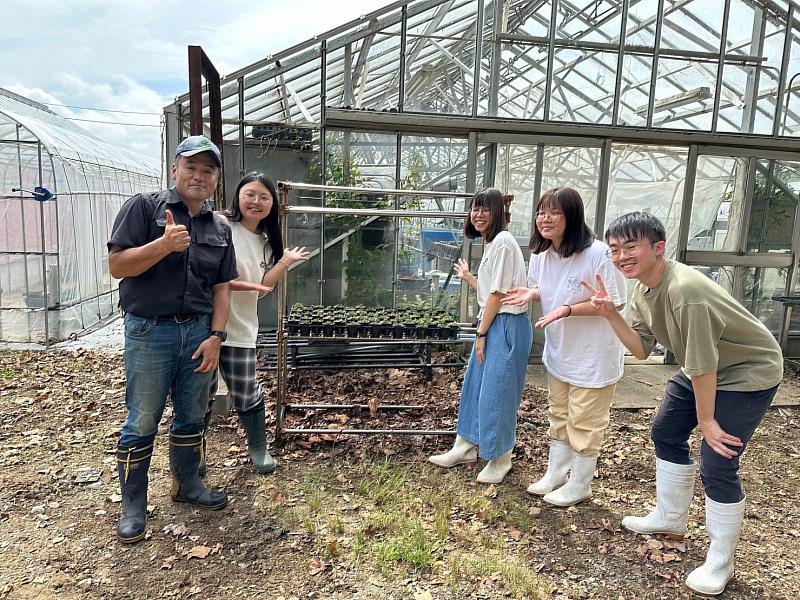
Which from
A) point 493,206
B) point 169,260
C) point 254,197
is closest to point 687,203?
point 493,206

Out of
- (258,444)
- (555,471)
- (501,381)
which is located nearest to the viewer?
(501,381)

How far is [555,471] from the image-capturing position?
3.28 metres

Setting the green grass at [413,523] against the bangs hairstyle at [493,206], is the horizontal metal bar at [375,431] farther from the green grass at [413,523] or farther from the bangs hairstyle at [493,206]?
the bangs hairstyle at [493,206]

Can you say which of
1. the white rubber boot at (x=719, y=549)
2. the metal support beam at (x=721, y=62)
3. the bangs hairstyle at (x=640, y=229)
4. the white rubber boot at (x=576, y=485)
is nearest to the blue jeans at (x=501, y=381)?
the white rubber boot at (x=576, y=485)

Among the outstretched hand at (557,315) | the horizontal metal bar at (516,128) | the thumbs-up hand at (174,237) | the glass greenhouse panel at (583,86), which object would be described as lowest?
the outstretched hand at (557,315)

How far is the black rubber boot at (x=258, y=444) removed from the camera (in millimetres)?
3314

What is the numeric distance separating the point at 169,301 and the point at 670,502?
2766 millimetres

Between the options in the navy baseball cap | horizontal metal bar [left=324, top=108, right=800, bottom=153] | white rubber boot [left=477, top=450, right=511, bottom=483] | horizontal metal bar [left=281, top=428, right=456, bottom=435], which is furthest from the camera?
horizontal metal bar [left=324, top=108, right=800, bottom=153]

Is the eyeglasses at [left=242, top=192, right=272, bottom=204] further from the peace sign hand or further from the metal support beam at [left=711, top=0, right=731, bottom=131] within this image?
the metal support beam at [left=711, top=0, right=731, bottom=131]

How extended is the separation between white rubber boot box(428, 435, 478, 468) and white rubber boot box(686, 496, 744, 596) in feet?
4.79

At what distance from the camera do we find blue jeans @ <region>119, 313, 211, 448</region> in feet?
8.15

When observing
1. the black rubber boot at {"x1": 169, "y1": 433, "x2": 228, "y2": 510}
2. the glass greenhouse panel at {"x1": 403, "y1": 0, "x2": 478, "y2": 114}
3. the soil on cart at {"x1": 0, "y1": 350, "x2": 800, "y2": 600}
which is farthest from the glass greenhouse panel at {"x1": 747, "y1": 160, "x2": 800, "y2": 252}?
the black rubber boot at {"x1": 169, "y1": 433, "x2": 228, "y2": 510}

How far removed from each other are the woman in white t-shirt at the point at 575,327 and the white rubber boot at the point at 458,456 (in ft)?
2.10

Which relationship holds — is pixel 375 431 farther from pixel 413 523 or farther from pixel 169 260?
pixel 169 260
